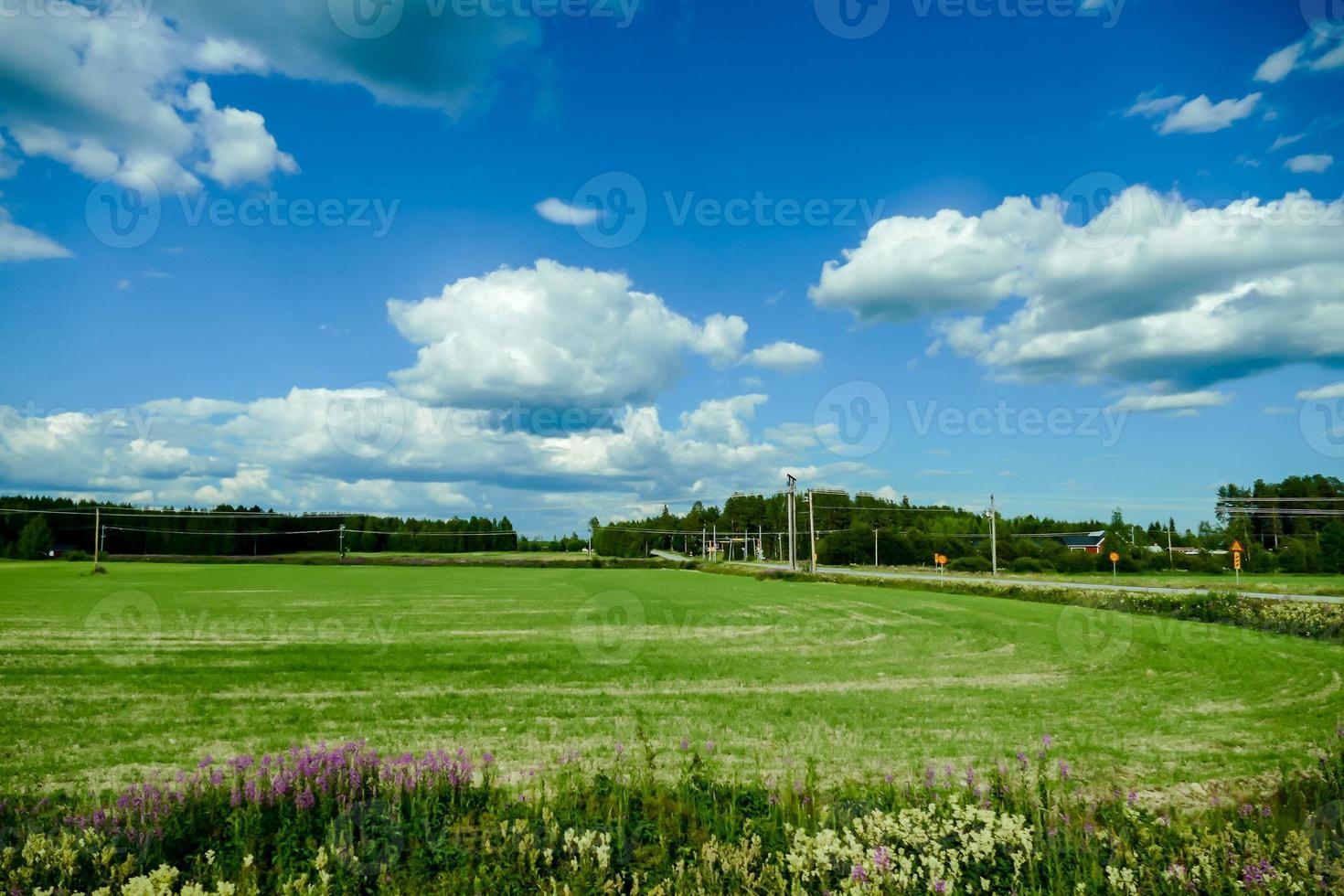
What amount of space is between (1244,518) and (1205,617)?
10576 cm

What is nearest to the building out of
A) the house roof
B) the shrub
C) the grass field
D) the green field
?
the house roof

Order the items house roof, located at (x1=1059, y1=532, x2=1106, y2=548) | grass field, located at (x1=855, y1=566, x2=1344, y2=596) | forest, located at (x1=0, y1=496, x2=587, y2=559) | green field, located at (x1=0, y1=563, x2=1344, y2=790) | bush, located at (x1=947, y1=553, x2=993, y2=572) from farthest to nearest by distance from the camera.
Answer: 1. house roof, located at (x1=1059, y1=532, x2=1106, y2=548)
2. forest, located at (x1=0, y1=496, x2=587, y2=559)
3. bush, located at (x1=947, y1=553, x2=993, y2=572)
4. grass field, located at (x1=855, y1=566, x2=1344, y2=596)
5. green field, located at (x1=0, y1=563, x2=1344, y2=790)

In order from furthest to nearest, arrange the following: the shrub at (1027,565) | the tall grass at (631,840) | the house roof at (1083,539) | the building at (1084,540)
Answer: the house roof at (1083,539), the building at (1084,540), the shrub at (1027,565), the tall grass at (631,840)

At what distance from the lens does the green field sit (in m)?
9.94

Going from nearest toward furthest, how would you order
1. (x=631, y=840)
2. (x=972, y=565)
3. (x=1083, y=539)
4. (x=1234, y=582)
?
1. (x=631, y=840)
2. (x=1234, y=582)
3. (x=972, y=565)
4. (x=1083, y=539)

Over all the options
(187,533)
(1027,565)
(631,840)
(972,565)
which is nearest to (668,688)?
(631,840)

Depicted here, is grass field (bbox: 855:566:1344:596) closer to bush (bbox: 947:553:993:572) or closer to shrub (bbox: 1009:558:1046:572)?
shrub (bbox: 1009:558:1046:572)

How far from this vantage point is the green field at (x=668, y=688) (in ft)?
32.6

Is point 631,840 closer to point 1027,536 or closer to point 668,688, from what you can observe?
point 668,688

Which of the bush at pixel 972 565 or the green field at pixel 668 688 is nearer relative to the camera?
the green field at pixel 668 688

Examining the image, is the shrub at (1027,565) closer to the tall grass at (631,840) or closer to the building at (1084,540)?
the building at (1084,540)

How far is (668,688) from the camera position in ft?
47.4

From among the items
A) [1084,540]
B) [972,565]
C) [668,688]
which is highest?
[668,688]

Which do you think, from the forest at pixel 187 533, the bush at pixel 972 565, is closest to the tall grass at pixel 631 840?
the bush at pixel 972 565
